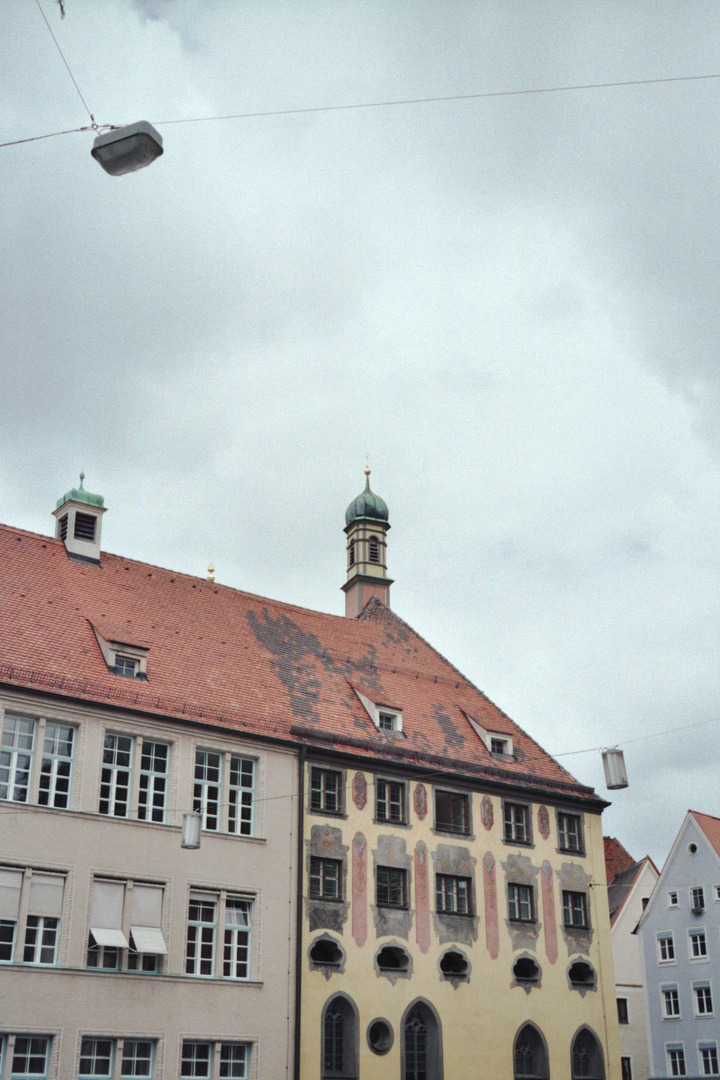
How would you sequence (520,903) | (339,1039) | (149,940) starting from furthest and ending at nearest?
(520,903)
(339,1039)
(149,940)

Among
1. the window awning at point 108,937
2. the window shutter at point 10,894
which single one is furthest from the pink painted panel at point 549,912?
the window shutter at point 10,894

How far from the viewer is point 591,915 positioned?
38094 millimetres

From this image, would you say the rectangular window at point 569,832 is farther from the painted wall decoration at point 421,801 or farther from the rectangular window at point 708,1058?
the rectangular window at point 708,1058

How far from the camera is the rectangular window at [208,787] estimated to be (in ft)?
104

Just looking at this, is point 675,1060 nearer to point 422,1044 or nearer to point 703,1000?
point 703,1000

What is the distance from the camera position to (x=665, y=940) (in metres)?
56.7

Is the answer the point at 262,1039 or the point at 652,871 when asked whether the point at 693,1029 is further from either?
the point at 262,1039

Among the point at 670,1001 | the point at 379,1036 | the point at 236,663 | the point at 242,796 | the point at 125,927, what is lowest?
the point at 379,1036

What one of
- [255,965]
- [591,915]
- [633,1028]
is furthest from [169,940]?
[633,1028]

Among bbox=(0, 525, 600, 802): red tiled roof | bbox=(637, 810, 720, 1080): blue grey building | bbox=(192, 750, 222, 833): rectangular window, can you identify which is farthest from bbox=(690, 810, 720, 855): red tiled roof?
bbox=(192, 750, 222, 833): rectangular window

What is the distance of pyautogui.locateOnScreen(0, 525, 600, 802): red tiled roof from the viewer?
31797 millimetres

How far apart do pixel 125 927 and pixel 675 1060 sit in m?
35.1

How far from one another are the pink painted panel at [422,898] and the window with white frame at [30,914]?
35.4 ft

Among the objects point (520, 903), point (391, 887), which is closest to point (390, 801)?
point (391, 887)
